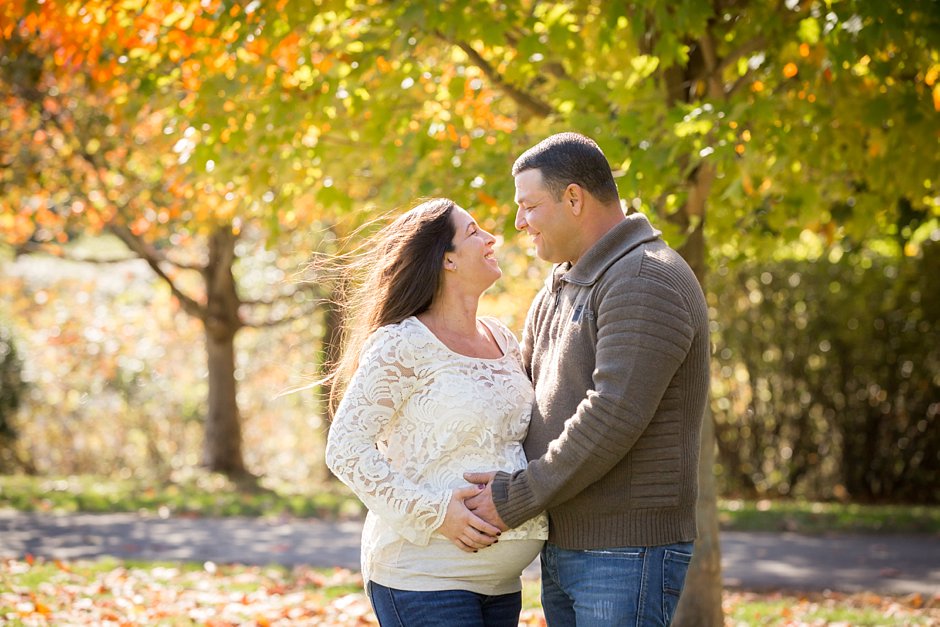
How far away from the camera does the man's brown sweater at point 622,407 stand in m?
2.57

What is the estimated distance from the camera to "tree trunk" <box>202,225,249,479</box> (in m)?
11.9

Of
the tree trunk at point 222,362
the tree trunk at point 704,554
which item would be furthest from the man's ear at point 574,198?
the tree trunk at point 222,362

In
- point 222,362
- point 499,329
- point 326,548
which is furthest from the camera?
point 222,362

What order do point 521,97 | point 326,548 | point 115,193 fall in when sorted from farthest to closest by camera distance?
point 115,193
point 326,548
point 521,97

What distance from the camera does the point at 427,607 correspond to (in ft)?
8.92

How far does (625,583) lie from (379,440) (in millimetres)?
786

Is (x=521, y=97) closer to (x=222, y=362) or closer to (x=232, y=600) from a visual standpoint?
(x=232, y=600)

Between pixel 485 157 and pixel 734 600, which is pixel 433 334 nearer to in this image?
pixel 485 157

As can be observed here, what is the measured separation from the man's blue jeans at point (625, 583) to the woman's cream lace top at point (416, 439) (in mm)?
174

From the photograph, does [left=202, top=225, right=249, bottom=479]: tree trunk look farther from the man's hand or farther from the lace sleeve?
the man's hand

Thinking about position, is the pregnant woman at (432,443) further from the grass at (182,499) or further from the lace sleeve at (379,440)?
the grass at (182,499)

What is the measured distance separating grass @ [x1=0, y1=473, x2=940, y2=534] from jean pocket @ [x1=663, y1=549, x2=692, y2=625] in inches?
252

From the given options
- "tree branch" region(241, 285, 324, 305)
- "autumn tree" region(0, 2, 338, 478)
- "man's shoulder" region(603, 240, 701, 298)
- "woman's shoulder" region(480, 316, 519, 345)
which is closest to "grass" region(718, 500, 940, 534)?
"autumn tree" region(0, 2, 338, 478)

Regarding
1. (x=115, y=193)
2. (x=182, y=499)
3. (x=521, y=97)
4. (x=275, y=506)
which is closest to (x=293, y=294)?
(x=115, y=193)
